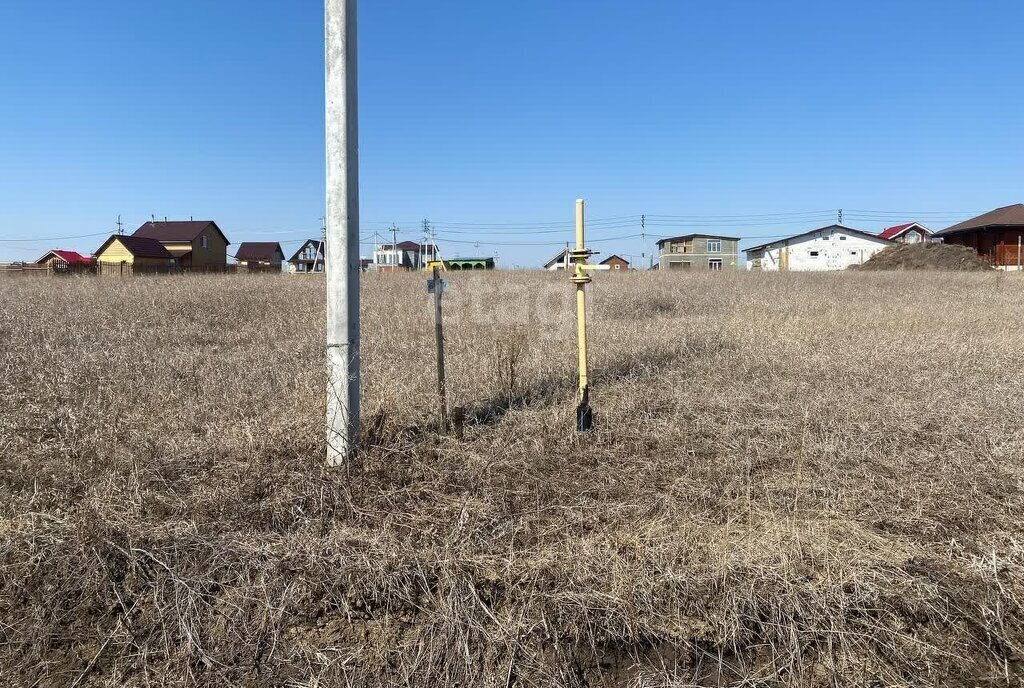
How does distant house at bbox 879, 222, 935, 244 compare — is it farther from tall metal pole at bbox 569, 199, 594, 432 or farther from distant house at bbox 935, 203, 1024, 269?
tall metal pole at bbox 569, 199, 594, 432

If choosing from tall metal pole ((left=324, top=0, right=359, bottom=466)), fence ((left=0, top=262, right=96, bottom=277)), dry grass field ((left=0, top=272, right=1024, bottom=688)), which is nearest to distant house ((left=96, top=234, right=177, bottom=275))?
fence ((left=0, top=262, right=96, bottom=277))

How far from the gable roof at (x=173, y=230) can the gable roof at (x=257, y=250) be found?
671 inches

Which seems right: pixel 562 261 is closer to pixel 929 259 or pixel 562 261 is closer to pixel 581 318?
pixel 929 259

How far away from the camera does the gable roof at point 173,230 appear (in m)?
46.6

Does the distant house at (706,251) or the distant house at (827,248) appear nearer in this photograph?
the distant house at (827,248)

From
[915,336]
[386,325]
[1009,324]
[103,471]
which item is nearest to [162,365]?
[103,471]

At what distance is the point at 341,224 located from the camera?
12.4 ft

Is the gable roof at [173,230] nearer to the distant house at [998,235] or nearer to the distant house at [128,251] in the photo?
the distant house at [128,251]

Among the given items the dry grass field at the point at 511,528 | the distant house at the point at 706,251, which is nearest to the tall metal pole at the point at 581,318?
the dry grass field at the point at 511,528

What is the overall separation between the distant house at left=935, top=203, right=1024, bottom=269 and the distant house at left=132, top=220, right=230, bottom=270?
50.5m

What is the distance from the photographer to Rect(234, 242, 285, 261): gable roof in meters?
66.3

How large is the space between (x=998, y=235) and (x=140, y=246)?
54974mm

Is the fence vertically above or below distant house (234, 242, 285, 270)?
below

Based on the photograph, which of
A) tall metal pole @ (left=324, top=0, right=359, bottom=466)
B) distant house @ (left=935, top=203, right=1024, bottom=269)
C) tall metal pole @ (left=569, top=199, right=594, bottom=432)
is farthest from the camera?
distant house @ (left=935, top=203, right=1024, bottom=269)
